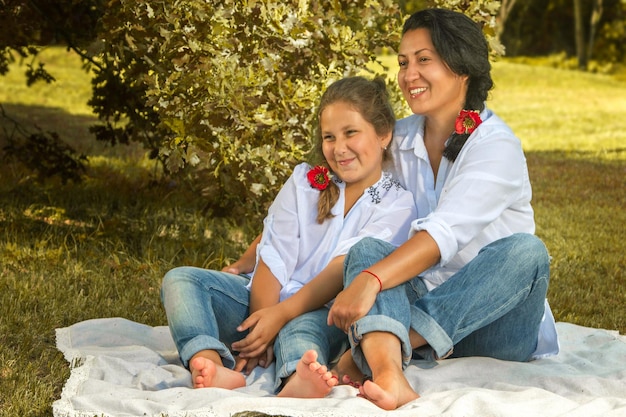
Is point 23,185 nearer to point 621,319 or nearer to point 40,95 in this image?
point 621,319

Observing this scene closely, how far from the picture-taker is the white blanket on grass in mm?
2611

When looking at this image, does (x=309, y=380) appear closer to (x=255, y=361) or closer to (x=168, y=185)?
(x=255, y=361)

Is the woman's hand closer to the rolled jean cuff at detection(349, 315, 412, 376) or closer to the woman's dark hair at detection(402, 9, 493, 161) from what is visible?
the rolled jean cuff at detection(349, 315, 412, 376)

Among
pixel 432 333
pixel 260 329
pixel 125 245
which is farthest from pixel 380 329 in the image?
pixel 125 245

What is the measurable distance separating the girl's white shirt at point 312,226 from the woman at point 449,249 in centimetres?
11

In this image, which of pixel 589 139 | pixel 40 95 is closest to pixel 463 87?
pixel 589 139

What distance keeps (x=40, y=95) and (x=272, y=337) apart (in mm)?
9744

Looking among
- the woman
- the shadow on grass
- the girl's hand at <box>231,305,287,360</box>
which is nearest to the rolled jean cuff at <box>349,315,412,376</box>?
the woman

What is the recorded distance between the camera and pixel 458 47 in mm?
3096

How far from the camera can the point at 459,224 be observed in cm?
285

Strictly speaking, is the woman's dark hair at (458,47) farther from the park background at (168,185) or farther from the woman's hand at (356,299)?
the park background at (168,185)

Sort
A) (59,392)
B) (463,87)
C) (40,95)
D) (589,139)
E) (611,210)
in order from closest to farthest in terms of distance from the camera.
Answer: (59,392), (463,87), (611,210), (589,139), (40,95)

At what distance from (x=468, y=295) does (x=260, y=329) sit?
68 centimetres

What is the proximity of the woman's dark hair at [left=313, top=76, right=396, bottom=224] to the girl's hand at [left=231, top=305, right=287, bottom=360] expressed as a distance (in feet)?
1.26
